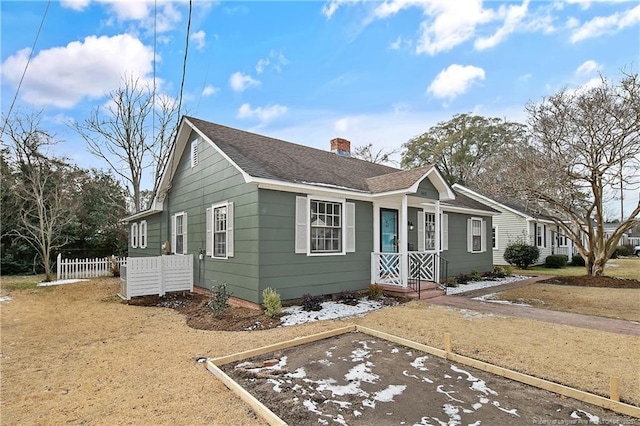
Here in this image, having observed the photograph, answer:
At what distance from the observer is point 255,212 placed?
297 inches

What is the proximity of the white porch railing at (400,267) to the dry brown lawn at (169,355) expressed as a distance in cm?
138

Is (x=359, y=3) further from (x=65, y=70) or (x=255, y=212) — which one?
(x=65, y=70)

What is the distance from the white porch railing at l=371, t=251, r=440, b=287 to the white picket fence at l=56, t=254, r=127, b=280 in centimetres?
1109

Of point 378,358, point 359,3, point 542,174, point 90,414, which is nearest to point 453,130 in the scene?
point 542,174

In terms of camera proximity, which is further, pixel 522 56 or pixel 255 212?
pixel 522 56

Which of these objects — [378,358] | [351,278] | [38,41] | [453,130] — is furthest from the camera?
[453,130]

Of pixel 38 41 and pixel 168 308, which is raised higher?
pixel 38 41

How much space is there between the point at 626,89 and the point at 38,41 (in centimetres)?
1694

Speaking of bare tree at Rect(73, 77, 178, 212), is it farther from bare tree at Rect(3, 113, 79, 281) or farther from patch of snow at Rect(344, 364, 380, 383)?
patch of snow at Rect(344, 364, 380, 383)

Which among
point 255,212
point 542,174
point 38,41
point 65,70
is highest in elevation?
point 65,70

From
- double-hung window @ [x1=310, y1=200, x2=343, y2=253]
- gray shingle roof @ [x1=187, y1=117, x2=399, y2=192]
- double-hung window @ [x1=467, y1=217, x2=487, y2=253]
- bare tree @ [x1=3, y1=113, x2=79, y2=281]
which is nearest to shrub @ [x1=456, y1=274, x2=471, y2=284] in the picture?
double-hung window @ [x1=467, y1=217, x2=487, y2=253]

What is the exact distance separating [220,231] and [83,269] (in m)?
10.5

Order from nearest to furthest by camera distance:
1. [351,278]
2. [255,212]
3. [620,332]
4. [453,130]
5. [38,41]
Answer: [620,332] < [38,41] < [255,212] < [351,278] < [453,130]

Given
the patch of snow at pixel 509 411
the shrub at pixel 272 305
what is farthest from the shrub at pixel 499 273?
the patch of snow at pixel 509 411
